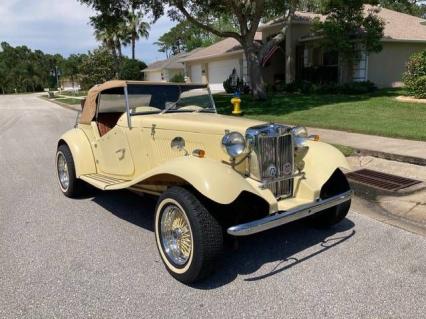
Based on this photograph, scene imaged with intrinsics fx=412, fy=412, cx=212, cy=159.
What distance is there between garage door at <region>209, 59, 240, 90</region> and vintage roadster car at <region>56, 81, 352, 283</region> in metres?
24.5

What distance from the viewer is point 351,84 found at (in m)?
19.0

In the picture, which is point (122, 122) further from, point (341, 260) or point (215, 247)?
point (341, 260)

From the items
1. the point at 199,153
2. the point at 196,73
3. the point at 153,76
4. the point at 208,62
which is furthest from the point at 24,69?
the point at 199,153

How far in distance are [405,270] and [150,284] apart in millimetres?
2197

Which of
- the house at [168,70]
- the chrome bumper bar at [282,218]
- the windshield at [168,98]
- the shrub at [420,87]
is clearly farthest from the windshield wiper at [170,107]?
the house at [168,70]

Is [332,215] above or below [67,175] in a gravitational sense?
below

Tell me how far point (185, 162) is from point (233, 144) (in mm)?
456

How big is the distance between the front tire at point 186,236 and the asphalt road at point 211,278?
0.14 m

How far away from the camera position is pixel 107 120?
570 centimetres

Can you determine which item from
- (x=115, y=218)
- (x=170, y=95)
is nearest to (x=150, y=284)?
(x=115, y=218)

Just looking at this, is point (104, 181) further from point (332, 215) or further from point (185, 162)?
point (332, 215)

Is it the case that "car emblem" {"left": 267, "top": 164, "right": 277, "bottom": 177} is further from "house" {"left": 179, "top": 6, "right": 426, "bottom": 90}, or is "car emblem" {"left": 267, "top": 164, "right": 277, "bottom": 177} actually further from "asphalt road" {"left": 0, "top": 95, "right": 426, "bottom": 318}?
"house" {"left": 179, "top": 6, "right": 426, "bottom": 90}

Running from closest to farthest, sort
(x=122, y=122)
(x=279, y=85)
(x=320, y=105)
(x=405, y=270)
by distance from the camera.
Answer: (x=405, y=270) → (x=122, y=122) → (x=320, y=105) → (x=279, y=85)

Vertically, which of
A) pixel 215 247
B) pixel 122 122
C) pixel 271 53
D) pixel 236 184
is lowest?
pixel 215 247
